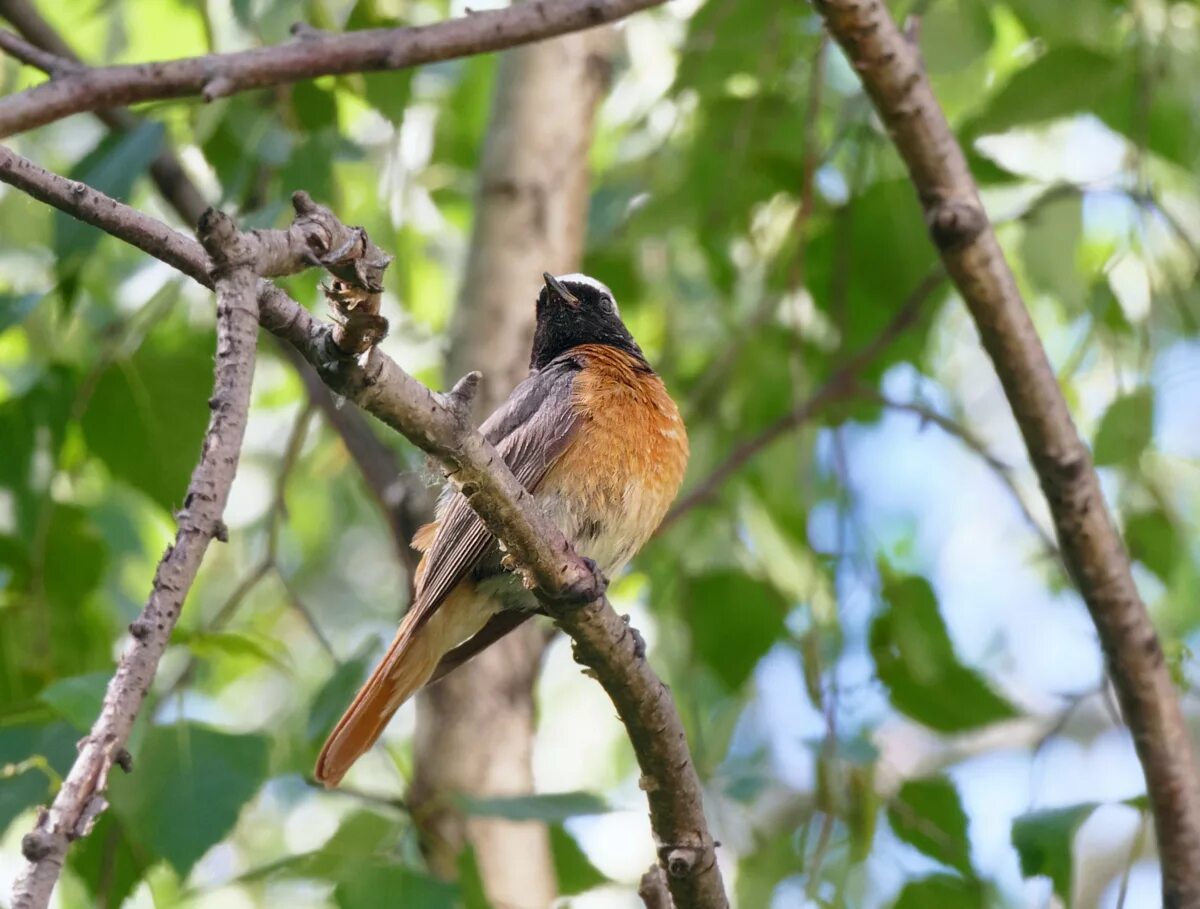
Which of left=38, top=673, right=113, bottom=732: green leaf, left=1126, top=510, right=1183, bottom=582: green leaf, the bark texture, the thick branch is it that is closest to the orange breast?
the bark texture

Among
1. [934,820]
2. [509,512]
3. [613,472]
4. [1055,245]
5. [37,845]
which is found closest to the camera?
[37,845]

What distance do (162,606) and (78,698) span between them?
1537 millimetres

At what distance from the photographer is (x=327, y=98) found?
14.7ft

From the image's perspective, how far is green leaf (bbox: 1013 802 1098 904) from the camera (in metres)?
3.45

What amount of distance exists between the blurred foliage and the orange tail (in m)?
0.18

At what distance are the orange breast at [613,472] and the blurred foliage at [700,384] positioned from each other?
0.54 m

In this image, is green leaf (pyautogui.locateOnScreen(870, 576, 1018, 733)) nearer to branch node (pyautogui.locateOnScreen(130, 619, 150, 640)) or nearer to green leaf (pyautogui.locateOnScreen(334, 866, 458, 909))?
green leaf (pyautogui.locateOnScreen(334, 866, 458, 909))

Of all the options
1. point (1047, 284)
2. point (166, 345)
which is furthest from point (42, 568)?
point (1047, 284)

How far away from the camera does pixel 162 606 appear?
5.56 feet

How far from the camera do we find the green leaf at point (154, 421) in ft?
13.6

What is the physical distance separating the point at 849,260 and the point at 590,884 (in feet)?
7.85

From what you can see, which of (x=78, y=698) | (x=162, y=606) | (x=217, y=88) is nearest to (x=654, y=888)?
(x=78, y=698)

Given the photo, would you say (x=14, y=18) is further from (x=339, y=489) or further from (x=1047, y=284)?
(x=1047, y=284)

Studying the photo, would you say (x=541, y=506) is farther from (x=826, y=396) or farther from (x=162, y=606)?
(x=162, y=606)
